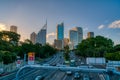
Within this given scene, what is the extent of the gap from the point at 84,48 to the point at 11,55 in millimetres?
72482

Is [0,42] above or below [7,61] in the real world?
above

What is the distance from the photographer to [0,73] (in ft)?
162

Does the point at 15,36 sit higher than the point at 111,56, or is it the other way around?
the point at 15,36

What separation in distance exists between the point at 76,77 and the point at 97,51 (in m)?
71.1

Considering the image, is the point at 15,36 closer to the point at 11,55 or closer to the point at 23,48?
the point at 23,48

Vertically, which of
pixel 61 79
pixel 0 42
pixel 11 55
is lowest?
pixel 61 79

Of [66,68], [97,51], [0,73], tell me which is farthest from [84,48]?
Answer: [66,68]

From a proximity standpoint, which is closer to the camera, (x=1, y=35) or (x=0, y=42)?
(x=0, y=42)

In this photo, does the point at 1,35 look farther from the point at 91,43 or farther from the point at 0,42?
the point at 91,43

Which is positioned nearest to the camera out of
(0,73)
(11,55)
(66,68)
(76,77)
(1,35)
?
(66,68)

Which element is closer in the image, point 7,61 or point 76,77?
point 76,77

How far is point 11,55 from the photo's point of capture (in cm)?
6894

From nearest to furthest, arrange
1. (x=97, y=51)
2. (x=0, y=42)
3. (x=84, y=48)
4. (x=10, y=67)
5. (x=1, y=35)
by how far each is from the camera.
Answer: (x=10, y=67)
(x=0, y=42)
(x=97, y=51)
(x=1, y=35)
(x=84, y=48)


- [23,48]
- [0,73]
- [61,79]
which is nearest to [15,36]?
[23,48]
